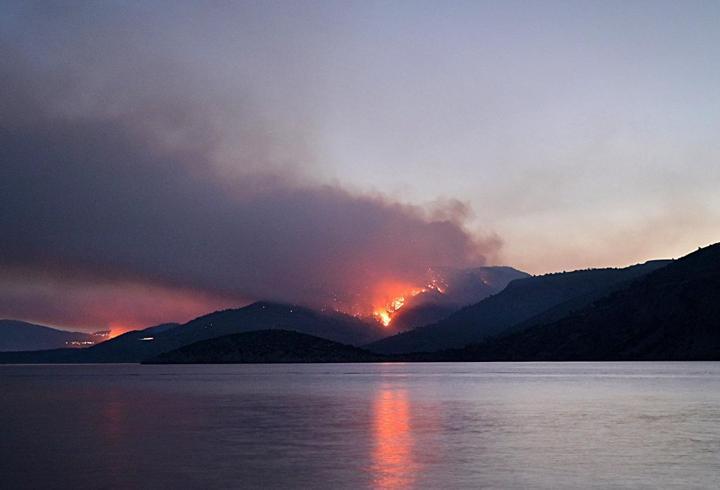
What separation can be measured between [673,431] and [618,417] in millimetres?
13917

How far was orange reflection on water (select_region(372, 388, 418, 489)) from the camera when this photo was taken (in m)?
35.7

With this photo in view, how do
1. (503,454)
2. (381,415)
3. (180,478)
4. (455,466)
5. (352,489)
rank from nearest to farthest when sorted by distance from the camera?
(352,489) → (180,478) → (455,466) → (503,454) → (381,415)

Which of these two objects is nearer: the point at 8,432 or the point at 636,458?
the point at 636,458

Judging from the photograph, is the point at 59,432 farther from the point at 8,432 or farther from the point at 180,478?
the point at 180,478

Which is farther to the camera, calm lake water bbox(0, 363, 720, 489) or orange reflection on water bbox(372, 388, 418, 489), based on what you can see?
calm lake water bbox(0, 363, 720, 489)

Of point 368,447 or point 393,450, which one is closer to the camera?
point 393,450

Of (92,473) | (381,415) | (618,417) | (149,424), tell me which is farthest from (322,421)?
(92,473)

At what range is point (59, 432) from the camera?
60.6 m

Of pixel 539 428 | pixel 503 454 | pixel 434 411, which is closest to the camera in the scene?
pixel 503 454

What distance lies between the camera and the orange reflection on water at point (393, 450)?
117 ft

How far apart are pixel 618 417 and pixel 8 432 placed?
50.9 metres

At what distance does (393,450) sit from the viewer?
153 ft

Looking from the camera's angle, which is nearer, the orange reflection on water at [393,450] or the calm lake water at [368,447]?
the orange reflection on water at [393,450]

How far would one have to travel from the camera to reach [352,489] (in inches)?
1307
